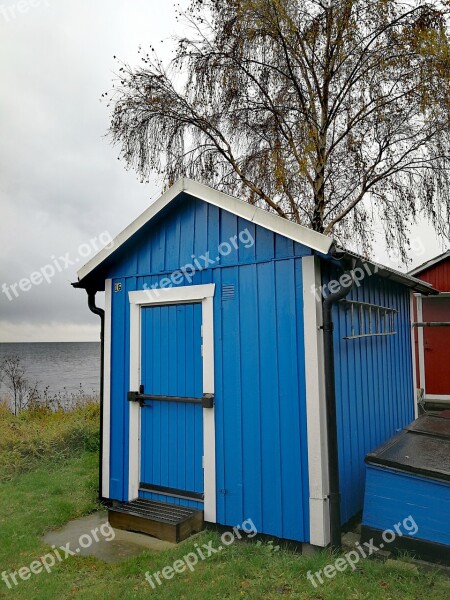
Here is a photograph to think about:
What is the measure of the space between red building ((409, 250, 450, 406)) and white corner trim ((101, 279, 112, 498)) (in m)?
8.24

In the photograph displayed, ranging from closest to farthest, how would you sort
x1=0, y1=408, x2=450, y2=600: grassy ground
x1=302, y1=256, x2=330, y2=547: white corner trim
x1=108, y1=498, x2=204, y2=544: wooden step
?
x1=0, y1=408, x2=450, y2=600: grassy ground → x1=302, y1=256, x2=330, y2=547: white corner trim → x1=108, y1=498, x2=204, y2=544: wooden step

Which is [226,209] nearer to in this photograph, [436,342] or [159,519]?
[159,519]

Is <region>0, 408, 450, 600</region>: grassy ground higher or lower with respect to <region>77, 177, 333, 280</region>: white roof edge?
lower

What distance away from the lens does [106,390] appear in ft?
17.6

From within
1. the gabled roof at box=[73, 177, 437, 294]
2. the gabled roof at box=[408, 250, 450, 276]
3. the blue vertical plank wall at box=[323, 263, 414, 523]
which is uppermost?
the gabled roof at box=[408, 250, 450, 276]

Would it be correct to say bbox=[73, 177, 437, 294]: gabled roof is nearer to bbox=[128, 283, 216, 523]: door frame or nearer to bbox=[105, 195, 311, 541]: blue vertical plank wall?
bbox=[105, 195, 311, 541]: blue vertical plank wall

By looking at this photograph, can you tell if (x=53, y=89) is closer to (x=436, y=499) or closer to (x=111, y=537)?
(x=111, y=537)

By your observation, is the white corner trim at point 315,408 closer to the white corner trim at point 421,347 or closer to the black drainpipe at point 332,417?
the black drainpipe at point 332,417

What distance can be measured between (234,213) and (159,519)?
3059 mm

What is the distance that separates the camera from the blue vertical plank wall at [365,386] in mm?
4352

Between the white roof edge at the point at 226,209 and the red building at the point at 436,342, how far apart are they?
8108 millimetres

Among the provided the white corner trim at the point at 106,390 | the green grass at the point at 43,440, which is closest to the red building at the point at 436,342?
the green grass at the point at 43,440

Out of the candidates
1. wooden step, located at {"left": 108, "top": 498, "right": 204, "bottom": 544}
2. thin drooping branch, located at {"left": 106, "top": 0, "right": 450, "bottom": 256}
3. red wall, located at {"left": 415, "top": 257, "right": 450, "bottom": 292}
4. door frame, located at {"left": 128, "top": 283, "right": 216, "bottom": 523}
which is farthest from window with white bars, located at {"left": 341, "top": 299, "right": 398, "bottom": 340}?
red wall, located at {"left": 415, "top": 257, "right": 450, "bottom": 292}

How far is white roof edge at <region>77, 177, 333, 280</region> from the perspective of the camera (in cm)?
383
